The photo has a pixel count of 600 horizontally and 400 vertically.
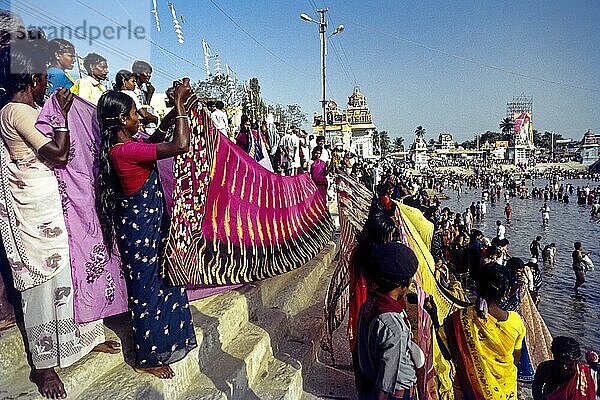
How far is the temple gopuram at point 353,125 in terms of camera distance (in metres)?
45.1

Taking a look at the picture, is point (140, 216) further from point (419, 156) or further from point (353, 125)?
point (419, 156)

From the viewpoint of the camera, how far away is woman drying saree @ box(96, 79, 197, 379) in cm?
258

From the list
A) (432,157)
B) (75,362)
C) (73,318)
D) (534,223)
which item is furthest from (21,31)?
(432,157)

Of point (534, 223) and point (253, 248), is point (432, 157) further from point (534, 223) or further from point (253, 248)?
point (253, 248)

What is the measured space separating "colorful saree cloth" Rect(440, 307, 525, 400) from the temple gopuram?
3752 centimetres

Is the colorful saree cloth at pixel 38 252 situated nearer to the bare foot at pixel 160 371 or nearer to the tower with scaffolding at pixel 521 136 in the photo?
the bare foot at pixel 160 371

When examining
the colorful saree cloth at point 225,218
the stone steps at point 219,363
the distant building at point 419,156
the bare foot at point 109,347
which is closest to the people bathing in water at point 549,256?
the colorful saree cloth at point 225,218

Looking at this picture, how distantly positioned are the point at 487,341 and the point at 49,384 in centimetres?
229

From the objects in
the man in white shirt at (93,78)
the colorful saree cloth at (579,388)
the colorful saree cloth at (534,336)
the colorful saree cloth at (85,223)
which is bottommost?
the colorful saree cloth at (534,336)

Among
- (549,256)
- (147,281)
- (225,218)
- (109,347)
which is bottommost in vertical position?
(549,256)

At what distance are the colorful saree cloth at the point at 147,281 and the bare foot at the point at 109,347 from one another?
0.14 m

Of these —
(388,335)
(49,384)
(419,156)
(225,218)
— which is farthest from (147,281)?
(419,156)

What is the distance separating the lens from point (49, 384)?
7.52 ft

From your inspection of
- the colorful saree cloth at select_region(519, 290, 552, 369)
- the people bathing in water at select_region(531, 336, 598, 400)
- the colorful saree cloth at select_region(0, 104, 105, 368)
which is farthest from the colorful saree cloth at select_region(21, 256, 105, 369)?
the colorful saree cloth at select_region(519, 290, 552, 369)
